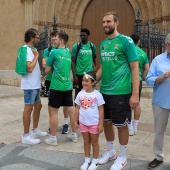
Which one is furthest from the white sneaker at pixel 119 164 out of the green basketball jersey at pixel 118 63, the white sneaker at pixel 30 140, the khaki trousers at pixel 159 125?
the white sneaker at pixel 30 140

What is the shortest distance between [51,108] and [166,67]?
77.3 inches

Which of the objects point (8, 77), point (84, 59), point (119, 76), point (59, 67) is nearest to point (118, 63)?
point (119, 76)

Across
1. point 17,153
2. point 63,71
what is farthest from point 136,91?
point 17,153

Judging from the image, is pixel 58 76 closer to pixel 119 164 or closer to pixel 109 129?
pixel 109 129

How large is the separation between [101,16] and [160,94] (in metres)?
11.3

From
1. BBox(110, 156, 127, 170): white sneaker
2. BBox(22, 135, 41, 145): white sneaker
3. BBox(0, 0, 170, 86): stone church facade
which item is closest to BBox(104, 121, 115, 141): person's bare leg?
BBox(110, 156, 127, 170): white sneaker

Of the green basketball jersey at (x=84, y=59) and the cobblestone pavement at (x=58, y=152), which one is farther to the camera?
the green basketball jersey at (x=84, y=59)

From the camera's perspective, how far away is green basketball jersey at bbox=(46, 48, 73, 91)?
157 inches

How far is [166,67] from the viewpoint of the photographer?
10.1ft

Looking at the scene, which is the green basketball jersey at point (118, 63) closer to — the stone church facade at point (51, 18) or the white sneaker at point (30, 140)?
the white sneaker at point (30, 140)

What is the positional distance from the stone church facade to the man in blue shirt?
394 inches

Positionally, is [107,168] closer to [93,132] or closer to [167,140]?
[93,132]

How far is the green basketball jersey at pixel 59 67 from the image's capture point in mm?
3982

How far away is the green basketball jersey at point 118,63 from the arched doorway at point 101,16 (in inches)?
407
